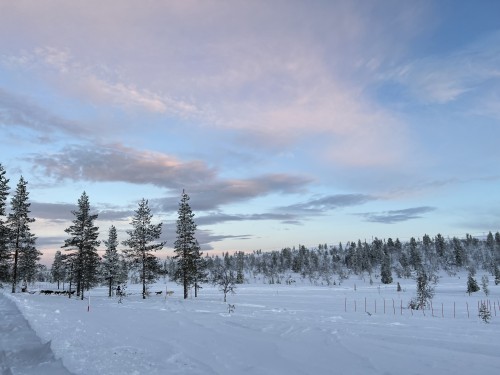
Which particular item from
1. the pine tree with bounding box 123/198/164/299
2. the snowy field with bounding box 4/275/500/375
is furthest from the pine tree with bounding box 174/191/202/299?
the snowy field with bounding box 4/275/500/375

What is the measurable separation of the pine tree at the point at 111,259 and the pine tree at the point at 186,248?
17.8 metres

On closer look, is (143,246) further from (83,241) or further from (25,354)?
(25,354)

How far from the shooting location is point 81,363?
11156 mm

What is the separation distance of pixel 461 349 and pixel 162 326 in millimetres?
Answer: 14762

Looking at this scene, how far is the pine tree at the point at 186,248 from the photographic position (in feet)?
179

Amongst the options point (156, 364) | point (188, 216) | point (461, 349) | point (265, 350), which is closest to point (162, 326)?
point (265, 350)

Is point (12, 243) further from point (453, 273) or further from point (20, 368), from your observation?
point (453, 273)

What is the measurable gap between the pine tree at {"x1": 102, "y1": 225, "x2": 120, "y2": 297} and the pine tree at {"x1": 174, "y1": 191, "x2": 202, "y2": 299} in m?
17.8

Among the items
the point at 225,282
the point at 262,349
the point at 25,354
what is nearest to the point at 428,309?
the point at 225,282

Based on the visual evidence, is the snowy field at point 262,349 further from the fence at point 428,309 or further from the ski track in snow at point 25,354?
the fence at point 428,309

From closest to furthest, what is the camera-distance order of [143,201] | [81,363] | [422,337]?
1. [81,363]
2. [422,337]
3. [143,201]

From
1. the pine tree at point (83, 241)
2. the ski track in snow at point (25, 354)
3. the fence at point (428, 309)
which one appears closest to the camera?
the ski track in snow at point (25, 354)

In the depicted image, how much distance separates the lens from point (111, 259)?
66875 mm

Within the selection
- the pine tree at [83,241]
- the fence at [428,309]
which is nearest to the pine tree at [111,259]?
the pine tree at [83,241]
